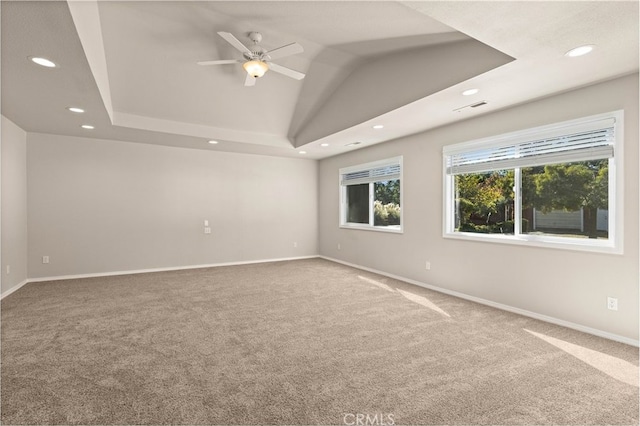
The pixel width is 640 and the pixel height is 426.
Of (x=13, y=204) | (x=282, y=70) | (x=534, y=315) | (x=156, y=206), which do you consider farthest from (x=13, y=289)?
(x=534, y=315)

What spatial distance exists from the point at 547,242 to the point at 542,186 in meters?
0.65

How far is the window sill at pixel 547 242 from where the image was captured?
9.66ft

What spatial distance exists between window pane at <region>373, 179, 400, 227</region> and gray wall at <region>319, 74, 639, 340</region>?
33 centimetres

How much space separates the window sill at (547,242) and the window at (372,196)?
Answer: 1320 mm

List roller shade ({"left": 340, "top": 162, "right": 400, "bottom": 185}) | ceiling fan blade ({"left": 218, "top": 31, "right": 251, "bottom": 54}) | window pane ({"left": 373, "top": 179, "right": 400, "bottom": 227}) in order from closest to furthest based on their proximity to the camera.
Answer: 1. ceiling fan blade ({"left": 218, "top": 31, "right": 251, "bottom": 54})
2. roller shade ({"left": 340, "top": 162, "right": 400, "bottom": 185})
3. window pane ({"left": 373, "top": 179, "right": 400, "bottom": 227})

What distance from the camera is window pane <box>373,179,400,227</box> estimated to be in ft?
18.4

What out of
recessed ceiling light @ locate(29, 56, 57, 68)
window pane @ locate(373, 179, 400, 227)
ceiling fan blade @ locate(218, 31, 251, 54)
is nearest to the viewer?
recessed ceiling light @ locate(29, 56, 57, 68)

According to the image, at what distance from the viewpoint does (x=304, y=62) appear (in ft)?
13.3

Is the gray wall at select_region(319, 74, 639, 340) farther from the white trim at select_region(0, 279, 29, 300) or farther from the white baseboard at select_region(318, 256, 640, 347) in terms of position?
the white trim at select_region(0, 279, 29, 300)

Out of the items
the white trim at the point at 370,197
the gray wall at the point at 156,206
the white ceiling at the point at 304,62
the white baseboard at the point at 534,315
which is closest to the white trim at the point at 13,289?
the gray wall at the point at 156,206

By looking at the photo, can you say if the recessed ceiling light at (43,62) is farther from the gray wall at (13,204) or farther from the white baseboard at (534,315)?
the white baseboard at (534,315)

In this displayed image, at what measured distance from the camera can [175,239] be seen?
6.09 m

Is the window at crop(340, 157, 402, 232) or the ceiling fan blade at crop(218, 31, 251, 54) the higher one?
the ceiling fan blade at crop(218, 31, 251, 54)

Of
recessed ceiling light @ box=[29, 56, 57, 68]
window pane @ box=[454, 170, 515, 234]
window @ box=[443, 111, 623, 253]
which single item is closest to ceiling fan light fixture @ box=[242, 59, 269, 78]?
recessed ceiling light @ box=[29, 56, 57, 68]
